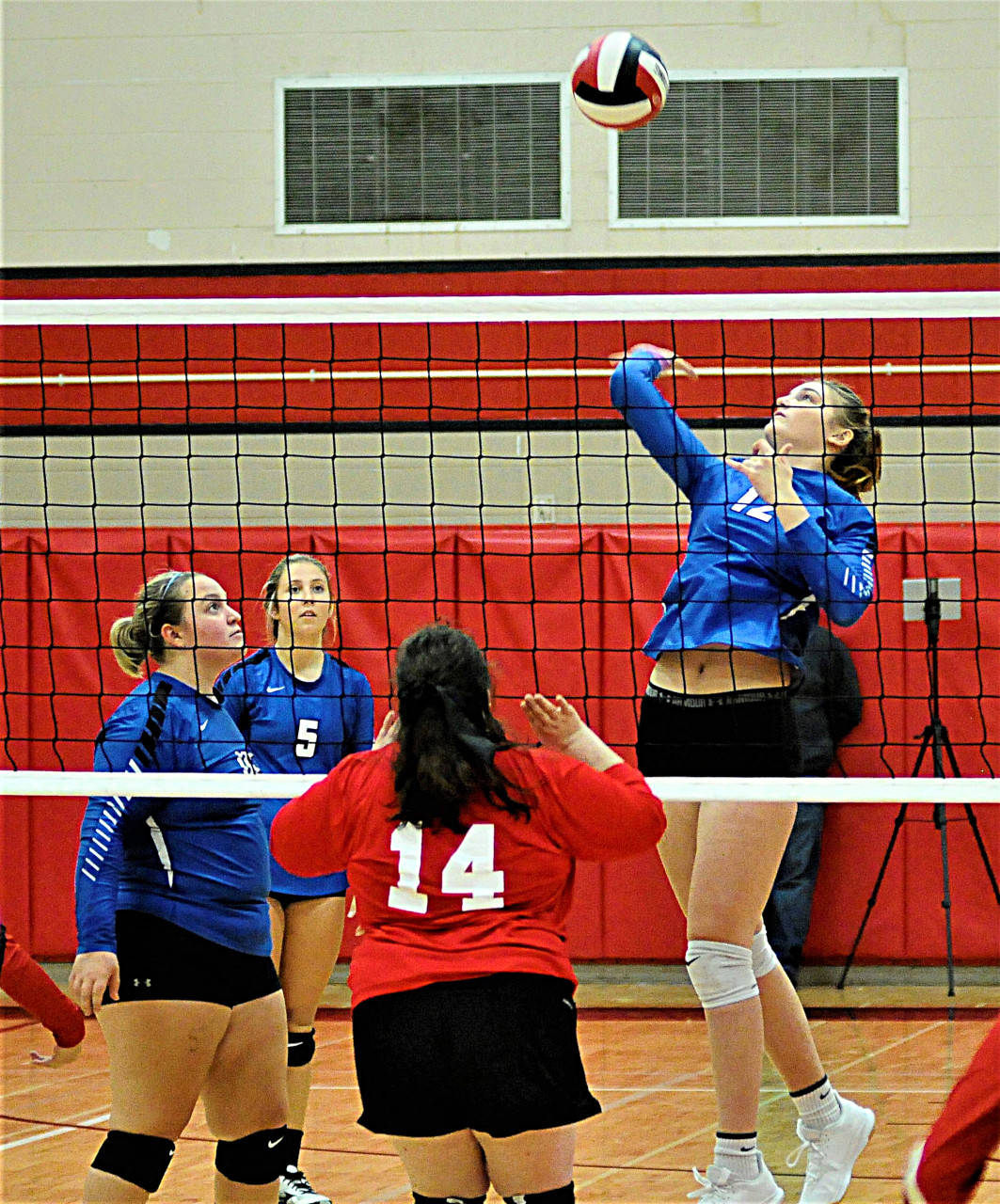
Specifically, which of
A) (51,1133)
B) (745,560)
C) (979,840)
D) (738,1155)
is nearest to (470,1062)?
(738,1155)

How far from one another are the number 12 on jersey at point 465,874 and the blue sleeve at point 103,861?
76 centimetres

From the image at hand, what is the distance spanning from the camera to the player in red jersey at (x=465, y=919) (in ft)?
7.11

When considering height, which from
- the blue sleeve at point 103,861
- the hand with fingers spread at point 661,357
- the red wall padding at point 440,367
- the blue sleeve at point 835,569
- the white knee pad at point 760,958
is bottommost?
the white knee pad at point 760,958

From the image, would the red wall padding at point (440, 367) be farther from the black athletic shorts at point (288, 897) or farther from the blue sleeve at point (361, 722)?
the black athletic shorts at point (288, 897)

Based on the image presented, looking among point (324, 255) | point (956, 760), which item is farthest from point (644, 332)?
point (956, 760)

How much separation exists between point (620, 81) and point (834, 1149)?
12.2 feet

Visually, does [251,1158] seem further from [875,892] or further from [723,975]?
[875,892]

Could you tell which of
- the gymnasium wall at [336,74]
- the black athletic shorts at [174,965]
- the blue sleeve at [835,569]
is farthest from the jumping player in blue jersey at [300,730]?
the gymnasium wall at [336,74]

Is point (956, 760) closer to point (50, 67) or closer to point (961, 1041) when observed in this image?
point (961, 1041)

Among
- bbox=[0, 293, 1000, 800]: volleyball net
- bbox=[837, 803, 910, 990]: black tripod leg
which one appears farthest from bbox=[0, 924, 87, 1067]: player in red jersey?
bbox=[837, 803, 910, 990]: black tripod leg

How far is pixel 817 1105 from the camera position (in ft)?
10.3

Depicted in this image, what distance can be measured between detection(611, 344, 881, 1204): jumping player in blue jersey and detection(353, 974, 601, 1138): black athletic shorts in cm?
83

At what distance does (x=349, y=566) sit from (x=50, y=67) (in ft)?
11.5

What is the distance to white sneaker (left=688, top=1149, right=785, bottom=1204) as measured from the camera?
2971mm
